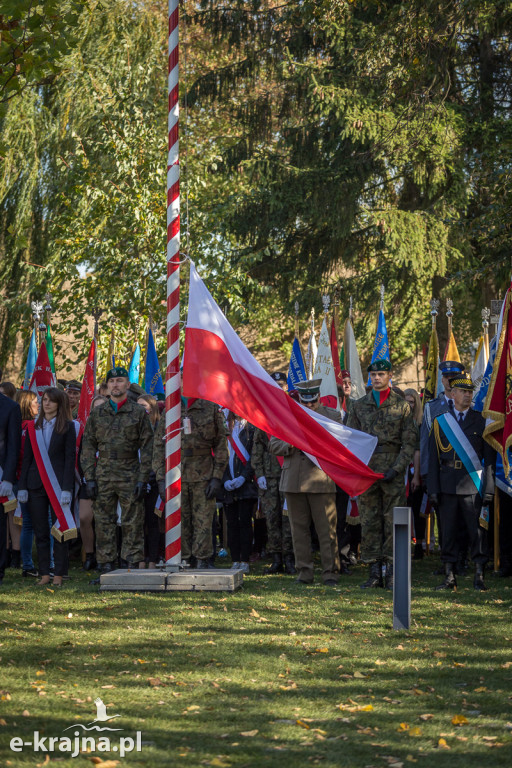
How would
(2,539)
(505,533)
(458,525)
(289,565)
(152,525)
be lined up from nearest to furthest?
(2,539), (458,525), (505,533), (289,565), (152,525)

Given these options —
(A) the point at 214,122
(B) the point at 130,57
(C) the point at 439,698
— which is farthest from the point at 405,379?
(C) the point at 439,698

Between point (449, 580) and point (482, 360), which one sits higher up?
point (482, 360)

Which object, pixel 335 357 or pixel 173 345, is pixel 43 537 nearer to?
pixel 173 345

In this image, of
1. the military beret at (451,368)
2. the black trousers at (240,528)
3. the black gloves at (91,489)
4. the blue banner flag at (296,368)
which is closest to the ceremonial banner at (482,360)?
the blue banner flag at (296,368)

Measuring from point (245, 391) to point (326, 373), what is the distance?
549cm

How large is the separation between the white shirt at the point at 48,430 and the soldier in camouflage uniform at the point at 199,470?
3.84ft

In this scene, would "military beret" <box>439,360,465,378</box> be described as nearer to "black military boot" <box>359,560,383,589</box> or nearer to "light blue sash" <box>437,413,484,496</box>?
"light blue sash" <box>437,413,484,496</box>

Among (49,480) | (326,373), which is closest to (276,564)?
(49,480)

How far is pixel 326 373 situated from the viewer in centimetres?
1525

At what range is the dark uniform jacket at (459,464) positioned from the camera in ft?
34.9

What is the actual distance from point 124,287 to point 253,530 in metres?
7.39

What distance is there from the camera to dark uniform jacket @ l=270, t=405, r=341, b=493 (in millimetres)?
10969

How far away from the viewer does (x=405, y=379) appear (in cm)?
3528

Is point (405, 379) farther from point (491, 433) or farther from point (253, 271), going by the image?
point (491, 433)
